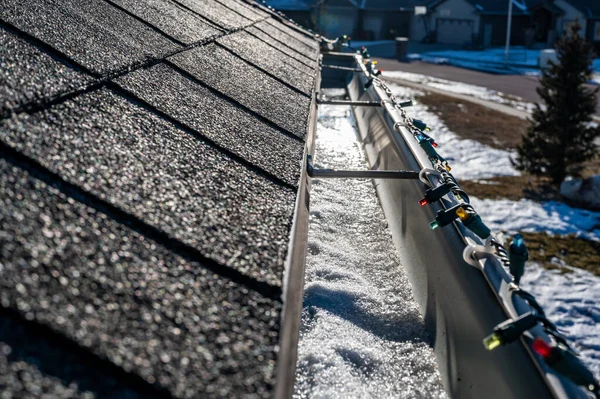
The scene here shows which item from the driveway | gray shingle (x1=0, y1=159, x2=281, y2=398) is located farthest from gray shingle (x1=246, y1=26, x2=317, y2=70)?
the driveway

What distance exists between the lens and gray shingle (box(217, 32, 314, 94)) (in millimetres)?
3674

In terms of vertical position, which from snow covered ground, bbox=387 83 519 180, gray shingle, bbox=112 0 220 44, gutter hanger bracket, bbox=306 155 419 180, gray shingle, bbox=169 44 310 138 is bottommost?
snow covered ground, bbox=387 83 519 180

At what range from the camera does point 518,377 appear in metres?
1.77

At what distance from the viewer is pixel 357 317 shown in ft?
8.91

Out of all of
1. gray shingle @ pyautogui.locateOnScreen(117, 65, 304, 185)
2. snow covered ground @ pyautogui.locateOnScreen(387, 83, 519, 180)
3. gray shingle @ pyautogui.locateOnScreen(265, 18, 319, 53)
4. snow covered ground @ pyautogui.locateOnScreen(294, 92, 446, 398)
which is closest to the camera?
gray shingle @ pyautogui.locateOnScreen(117, 65, 304, 185)

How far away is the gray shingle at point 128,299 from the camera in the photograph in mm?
918

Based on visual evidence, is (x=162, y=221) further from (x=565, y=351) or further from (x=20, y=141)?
A: (x=565, y=351)

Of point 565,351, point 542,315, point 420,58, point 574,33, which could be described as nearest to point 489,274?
point 542,315

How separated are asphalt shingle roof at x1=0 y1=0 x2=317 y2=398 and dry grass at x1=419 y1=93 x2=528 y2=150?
1686 centimetres

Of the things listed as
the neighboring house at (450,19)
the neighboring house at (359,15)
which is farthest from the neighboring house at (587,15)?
the neighboring house at (359,15)

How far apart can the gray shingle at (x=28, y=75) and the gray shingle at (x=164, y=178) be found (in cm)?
7

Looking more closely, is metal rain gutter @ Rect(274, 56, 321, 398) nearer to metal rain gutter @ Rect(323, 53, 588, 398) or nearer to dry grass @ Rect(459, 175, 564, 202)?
metal rain gutter @ Rect(323, 53, 588, 398)

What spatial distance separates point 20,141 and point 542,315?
1562mm

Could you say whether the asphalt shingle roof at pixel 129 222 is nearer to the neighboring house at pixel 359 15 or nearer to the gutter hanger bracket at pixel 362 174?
the gutter hanger bracket at pixel 362 174
